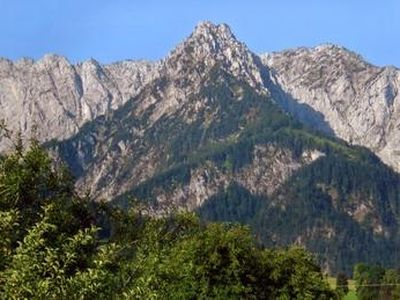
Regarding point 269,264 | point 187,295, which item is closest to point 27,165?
point 187,295

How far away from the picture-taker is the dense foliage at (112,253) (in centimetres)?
2638

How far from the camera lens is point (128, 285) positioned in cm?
3650

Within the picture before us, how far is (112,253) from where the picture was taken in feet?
93.2

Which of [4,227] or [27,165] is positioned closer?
[4,227]

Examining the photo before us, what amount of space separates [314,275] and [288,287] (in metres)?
8.58

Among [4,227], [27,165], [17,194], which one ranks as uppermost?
[27,165]

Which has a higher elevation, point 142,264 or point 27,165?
point 27,165

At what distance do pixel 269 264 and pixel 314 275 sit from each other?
430 inches

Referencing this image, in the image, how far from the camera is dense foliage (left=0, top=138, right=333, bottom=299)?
26.4m

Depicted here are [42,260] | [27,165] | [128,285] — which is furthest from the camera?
[27,165]

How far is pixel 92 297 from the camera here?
27125 mm

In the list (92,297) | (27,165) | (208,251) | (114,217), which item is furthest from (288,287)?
(92,297)

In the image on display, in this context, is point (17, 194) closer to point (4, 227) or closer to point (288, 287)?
point (4, 227)

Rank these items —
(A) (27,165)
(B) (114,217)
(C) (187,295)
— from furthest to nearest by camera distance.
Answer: (C) (187,295) < (B) (114,217) < (A) (27,165)
